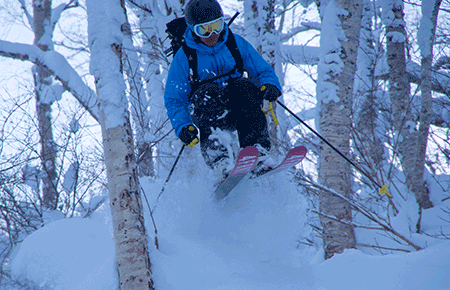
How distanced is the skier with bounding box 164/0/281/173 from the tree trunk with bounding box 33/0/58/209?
2551 millimetres

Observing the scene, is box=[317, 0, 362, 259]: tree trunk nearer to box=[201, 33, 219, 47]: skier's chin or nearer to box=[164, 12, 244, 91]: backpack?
box=[164, 12, 244, 91]: backpack

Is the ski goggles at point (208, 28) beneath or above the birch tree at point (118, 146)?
above

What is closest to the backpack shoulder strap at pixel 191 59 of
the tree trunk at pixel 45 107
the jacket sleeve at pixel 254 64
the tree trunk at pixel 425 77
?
the jacket sleeve at pixel 254 64

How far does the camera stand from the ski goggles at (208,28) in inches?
115

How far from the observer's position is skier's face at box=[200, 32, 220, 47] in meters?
3.02

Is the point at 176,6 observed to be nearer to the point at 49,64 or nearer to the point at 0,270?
the point at 49,64

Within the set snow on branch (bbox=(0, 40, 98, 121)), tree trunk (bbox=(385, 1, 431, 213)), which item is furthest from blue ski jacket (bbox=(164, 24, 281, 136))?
snow on branch (bbox=(0, 40, 98, 121))

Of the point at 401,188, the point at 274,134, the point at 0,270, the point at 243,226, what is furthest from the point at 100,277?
the point at 401,188

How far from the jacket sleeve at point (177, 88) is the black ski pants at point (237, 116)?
13cm

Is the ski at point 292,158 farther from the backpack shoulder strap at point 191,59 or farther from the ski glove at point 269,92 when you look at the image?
the backpack shoulder strap at point 191,59

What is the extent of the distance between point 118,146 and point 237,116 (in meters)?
1.29

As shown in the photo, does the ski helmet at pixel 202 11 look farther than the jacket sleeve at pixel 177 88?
No

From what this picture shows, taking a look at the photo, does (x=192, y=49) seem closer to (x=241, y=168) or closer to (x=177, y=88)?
(x=177, y=88)

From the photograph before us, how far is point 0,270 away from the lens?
4898 millimetres
